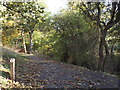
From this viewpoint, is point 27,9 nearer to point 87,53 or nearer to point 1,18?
point 1,18

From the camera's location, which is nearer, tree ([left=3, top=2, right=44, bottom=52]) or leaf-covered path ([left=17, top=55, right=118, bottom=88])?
tree ([left=3, top=2, right=44, bottom=52])

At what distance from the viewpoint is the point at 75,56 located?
888 cm

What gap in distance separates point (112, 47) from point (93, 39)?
12.6ft

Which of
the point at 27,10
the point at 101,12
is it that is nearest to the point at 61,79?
the point at 27,10

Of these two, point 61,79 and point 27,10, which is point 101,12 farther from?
point 27,10

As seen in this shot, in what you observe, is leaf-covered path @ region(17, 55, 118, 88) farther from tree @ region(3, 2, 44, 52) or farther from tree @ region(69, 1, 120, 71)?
tree @ region(69, 1, 120, 71)

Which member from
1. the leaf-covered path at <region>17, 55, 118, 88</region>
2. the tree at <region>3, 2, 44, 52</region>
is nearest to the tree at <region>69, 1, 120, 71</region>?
the leaf-covered path at <region>17, 55, 118, 88</region>

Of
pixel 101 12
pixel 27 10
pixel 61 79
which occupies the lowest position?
pixel 61 79

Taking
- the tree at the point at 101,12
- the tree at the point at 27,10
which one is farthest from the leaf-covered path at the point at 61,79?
the tree at the point at 101,12

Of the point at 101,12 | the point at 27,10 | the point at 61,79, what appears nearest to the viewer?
the point at 27,10

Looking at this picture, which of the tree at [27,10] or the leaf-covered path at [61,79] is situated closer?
the tree at [27,10]

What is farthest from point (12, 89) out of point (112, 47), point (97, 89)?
point (112, 47)

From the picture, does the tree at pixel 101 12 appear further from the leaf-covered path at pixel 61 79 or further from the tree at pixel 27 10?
the tree at pixel 27 10

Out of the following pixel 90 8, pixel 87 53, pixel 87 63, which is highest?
pixel 90 8
